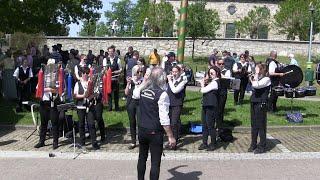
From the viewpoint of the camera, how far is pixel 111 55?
16828mm

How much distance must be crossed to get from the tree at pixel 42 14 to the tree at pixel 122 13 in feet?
249

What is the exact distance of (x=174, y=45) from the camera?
46.0 m

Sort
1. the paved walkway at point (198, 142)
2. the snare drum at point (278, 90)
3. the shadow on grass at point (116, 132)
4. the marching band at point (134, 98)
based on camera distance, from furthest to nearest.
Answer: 1. the snare drum at point (278, 90)
2. the shadow on grass at point (116, 132)
3. the paved walkway at point (198, 142)
4. the marching band at point (134, 98)

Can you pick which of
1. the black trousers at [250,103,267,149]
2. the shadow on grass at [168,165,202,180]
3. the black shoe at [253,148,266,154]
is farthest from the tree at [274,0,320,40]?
the shadow on grass at [168,165,202,180]

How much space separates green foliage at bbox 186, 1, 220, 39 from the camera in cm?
4197

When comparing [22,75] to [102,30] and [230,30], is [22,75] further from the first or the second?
[102,30]

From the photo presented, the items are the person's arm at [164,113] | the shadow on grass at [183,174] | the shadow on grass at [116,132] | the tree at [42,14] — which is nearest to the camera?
the person's arm at [164,113]

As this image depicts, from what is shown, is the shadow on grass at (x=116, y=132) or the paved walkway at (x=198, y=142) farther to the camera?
the shadow on grass at (x=116, y=132)

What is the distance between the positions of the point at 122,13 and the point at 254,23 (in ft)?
178

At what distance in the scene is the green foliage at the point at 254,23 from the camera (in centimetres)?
5378

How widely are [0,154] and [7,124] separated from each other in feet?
11.5

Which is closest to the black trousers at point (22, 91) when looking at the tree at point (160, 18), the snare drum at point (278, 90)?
the snare drum at point (278, 90)

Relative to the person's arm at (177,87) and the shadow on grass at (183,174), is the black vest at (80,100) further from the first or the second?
the shadow on grass at (183,174)

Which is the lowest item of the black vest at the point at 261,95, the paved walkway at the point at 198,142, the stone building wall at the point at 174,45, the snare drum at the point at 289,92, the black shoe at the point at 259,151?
the paved walkway at the point at 198,142
